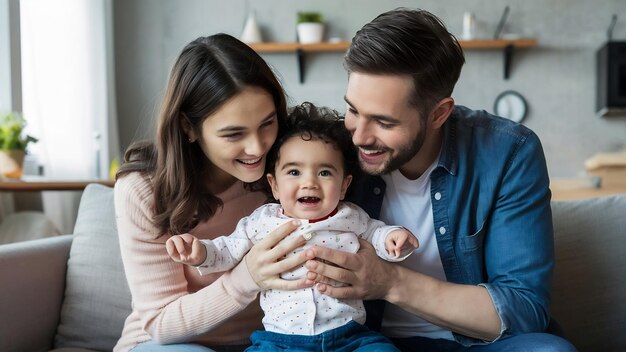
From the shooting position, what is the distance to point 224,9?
542 centimetres

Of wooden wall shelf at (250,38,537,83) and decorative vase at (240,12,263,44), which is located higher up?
decorative vase at (240,12,263,44)

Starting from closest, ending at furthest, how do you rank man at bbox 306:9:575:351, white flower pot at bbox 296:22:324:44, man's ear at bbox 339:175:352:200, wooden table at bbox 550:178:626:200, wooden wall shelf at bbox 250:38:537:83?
man at bbox 306:9:575:351, man's ear at bbox 339:175:352:200, wooden table at bbox 550:178:626:200, wooden wall shelf at bbox 250:38:537:83, white flower pot at bbox 296:22:324:44

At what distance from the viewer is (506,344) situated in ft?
5.33

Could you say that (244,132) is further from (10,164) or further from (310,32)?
(310,32)

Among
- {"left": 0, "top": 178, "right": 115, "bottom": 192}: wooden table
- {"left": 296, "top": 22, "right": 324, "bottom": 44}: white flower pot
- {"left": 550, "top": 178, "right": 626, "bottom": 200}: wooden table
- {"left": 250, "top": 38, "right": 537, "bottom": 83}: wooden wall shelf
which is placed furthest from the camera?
{"left": 296, "top": 22, "right": 324, "bottom": 44}: white flower pot

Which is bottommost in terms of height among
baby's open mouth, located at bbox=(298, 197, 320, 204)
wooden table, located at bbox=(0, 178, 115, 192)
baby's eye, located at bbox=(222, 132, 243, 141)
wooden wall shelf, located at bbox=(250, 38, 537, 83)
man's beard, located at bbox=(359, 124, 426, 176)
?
wooden table, located at bbox=(0, 178, 115, 192)

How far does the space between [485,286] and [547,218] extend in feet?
0.74

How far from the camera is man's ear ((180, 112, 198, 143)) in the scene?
5.76 feet

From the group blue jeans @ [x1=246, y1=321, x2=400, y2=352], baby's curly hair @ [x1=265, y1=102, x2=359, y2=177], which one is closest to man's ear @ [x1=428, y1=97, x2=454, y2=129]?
baby's curly hair @ [x1=265, y1=102, x2=359, y2=177]

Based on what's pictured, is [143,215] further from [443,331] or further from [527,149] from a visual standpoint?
[527,149]

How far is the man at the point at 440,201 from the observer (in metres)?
1.63

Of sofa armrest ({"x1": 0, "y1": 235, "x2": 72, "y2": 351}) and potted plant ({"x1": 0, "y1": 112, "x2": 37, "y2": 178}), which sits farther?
potted plant ({"x1": 0, "y1": 112, "x2": 37, "y2": 178})

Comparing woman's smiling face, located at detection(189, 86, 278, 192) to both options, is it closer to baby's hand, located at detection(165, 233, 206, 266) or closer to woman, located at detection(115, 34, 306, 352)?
woman, located at detection(115, 34, 306, 352)

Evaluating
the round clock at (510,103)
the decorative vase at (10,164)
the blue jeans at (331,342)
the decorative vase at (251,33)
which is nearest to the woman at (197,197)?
the blue jeans at (331,342)
